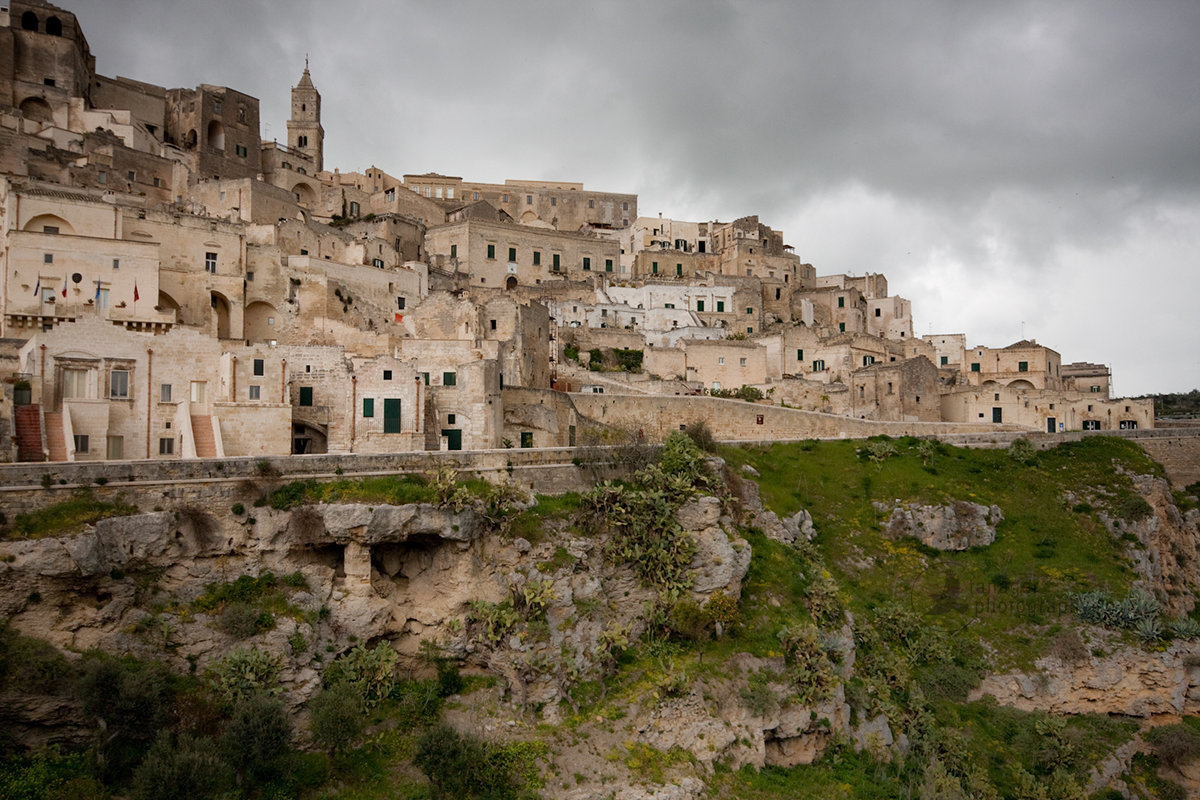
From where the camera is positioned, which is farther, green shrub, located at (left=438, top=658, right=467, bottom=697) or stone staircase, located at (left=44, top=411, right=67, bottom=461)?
stone staircase, located at (left=44, top=411, right=67, bottom=461)

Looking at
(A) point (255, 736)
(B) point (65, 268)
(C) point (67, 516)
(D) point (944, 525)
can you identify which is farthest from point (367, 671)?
(D) point (944, 525)

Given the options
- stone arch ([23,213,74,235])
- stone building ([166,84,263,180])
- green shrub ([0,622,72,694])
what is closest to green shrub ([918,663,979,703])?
green shrub ([0,622,72,694])

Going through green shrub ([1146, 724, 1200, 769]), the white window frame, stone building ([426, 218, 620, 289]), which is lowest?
green shrub ([1146, 724, 1200, 769])

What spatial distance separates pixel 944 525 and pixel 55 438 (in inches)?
1221

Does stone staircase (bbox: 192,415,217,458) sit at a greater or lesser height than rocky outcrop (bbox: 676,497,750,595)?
greater

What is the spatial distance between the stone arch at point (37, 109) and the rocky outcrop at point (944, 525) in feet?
152

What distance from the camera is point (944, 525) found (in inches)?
1241

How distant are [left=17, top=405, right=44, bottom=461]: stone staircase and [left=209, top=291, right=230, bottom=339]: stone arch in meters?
10.8

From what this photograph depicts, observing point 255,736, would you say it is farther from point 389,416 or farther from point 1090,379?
point 1090,379

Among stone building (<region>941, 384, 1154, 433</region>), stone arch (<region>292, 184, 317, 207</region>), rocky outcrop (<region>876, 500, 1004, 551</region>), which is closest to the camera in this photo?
rocky outcrop (<region>876, 500, 1004, 551</region>)

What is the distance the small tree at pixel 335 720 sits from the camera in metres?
19.4

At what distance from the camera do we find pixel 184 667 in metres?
20.0

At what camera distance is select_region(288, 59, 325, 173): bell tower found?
59.0m

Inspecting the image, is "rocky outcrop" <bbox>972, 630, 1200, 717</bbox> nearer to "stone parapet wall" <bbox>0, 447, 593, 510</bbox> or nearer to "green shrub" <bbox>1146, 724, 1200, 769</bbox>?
"green shrub" <bbox>1146, 724, 1200, 769</bbox>
